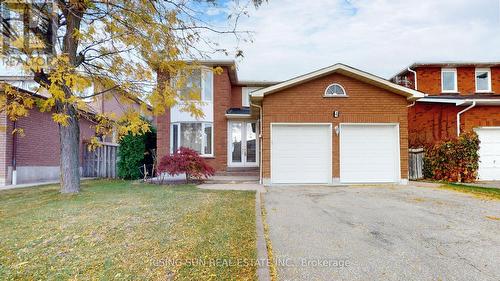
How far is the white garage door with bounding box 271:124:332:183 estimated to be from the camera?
11883mm

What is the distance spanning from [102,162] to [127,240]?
13.1 meters

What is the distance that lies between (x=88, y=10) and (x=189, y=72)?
2679 millimetres

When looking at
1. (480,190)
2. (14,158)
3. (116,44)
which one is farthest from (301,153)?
(14,158)

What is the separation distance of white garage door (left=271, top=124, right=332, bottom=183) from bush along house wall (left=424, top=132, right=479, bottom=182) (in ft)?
17.0

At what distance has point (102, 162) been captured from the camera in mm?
Answer: 16203

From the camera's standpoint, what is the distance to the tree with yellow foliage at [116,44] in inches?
231

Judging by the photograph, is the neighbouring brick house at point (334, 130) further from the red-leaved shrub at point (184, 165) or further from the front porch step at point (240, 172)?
the front porch step at point (240, 172)

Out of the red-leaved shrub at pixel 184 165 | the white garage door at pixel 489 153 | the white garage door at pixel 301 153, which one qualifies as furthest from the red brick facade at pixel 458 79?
the red-leaved shrub at pixel 184 165

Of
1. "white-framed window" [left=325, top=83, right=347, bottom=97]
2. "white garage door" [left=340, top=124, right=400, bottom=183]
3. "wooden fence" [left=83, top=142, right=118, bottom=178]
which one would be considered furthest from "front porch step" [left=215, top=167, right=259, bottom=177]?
"wooden fence" [left=83, top=142, right=118, bottom=178]

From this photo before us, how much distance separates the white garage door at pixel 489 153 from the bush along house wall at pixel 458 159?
1001 millimetres

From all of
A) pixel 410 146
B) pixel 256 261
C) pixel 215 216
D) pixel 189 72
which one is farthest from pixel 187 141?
pixel 256 261

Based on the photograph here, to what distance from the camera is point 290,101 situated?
11.9 metres

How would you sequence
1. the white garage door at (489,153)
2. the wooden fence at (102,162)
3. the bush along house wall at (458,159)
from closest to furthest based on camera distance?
the bush along house wall at (458,159) < the white garage door at (489,153) < the wooden fence at (102,162)

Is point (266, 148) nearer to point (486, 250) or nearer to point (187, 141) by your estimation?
point (187, 141)
